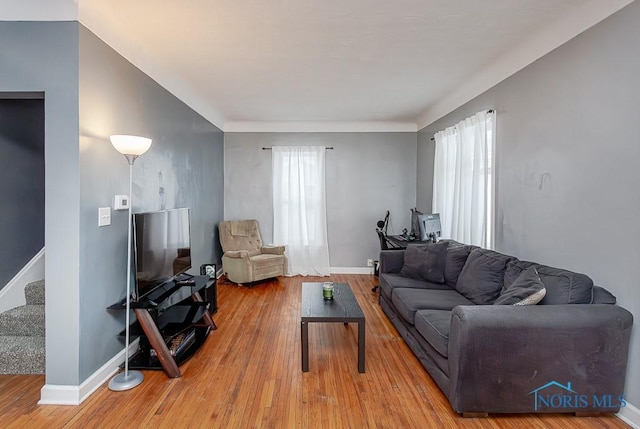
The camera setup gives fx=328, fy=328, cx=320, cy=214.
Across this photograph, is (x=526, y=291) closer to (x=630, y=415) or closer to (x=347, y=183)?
(x=630, y=415)

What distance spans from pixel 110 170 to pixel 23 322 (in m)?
1.53

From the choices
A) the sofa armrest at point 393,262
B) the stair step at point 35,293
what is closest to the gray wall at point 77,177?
the stair step at point 35,293

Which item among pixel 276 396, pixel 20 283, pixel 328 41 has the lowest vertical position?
pixel 276 396

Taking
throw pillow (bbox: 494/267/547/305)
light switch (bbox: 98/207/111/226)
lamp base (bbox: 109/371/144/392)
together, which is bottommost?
lamp base (bbox: 109/371/144/392)

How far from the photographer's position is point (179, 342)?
113 inches

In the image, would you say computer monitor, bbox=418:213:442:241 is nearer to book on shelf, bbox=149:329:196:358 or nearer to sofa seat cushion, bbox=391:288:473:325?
sofa seat cushion, bbox=391:288:473:325

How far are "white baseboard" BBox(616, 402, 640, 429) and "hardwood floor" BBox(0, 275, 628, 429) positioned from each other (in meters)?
0.05

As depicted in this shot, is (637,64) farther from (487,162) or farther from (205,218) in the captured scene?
(205,218)

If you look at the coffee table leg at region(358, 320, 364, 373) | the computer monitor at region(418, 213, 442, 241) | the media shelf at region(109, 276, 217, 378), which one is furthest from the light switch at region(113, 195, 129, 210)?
the computer monitor at region(418, 213, 442, 241)

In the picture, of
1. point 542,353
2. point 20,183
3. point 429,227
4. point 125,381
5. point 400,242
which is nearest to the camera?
point 542,353

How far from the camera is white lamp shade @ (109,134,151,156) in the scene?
87.4 inches

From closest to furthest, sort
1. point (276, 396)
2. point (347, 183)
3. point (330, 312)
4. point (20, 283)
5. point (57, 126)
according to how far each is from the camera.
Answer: point (57, 126) → point (276, 396) → point (330, 312) → point (20, 283) → point (347, 183)

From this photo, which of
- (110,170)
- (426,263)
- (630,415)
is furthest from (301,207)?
(630,415)

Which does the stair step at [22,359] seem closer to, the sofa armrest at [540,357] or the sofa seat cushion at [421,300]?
the sofa seat cushion at [421,300]
